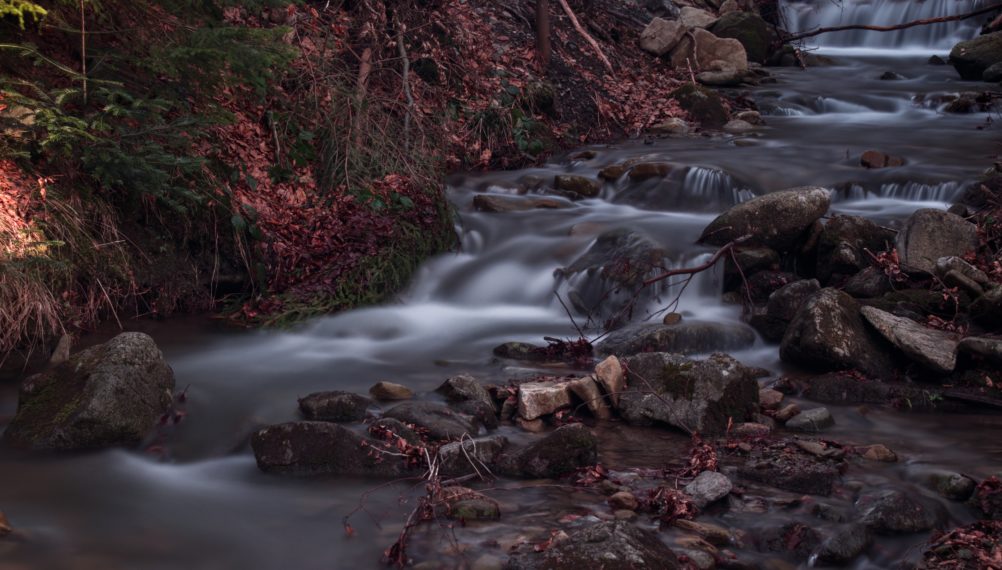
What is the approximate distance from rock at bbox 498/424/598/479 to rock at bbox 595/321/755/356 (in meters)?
2.22

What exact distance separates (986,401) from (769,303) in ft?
6.70

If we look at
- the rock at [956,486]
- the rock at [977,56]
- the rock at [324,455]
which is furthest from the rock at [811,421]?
the rock at [977,56]

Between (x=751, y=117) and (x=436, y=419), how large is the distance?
10471 mm

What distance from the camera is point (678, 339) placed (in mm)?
7203

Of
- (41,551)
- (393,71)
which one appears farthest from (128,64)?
(41,551)

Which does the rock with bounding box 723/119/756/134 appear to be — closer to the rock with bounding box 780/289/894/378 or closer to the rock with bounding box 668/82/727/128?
the rock with bounding box 668/82/727/128

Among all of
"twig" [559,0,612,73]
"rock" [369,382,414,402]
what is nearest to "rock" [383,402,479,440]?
"rock" [369,382,414,402]

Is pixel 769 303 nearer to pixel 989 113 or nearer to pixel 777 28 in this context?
pixel 989 113

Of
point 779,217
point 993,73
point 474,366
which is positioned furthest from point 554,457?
point 993,73

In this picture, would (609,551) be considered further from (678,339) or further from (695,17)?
(695,17)

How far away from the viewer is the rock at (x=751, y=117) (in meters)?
14.1

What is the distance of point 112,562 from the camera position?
3971 millimetres

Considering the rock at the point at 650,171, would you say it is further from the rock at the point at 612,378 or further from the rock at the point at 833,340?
the rock at the point at 612,378

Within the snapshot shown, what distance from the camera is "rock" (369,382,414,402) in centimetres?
619
